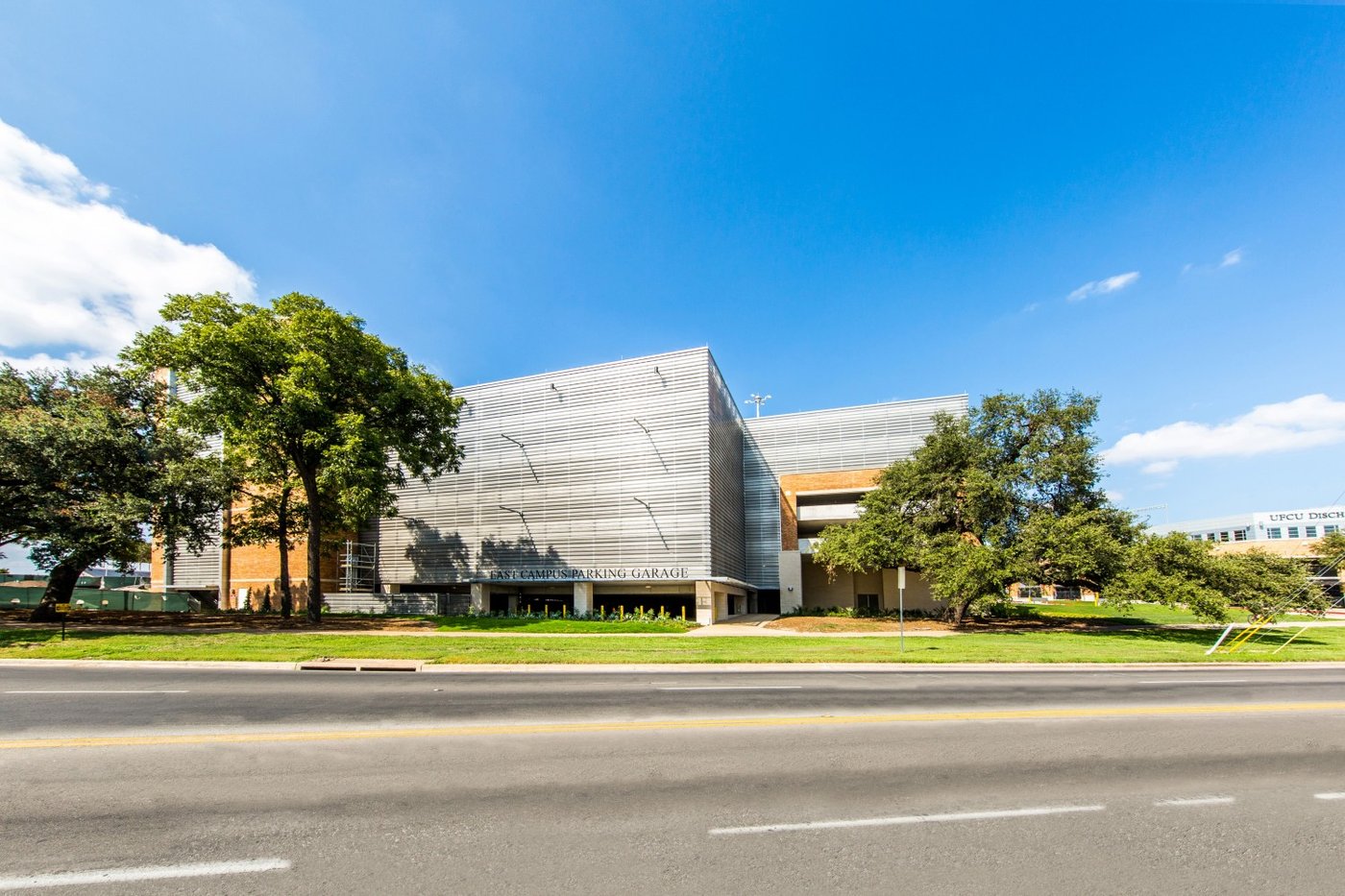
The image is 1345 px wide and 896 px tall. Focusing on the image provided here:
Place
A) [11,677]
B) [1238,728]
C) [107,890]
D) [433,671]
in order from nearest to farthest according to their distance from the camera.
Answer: [107,890]
[1238,728]
[11,677]
[433,671]

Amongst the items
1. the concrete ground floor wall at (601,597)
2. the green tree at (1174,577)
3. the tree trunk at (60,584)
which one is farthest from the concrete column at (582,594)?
the green tree at (1174,577)

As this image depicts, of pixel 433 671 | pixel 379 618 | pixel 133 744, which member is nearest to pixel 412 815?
pixel 133 744

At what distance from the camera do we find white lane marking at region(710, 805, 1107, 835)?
4953mm

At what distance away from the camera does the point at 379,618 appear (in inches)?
1205

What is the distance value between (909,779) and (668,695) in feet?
17.2

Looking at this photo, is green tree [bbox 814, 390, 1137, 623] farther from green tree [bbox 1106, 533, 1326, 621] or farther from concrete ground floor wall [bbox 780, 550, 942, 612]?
concrete ground floor wall [bbox 780, 550, 942, 612]

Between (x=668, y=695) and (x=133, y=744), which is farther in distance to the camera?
(x=668, y=695)

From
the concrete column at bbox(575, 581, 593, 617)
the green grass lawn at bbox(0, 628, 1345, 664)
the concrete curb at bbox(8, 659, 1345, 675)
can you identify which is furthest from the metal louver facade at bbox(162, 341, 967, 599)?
the concrete curb at bbox(8, 659, 1345, 675)

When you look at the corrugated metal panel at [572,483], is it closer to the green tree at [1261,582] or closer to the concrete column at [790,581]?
the concrete column at [790,581]

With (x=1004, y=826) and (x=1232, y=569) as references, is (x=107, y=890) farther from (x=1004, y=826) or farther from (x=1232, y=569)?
(x=1232, y=569)

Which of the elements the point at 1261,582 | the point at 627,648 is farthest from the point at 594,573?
the point at 1261,582

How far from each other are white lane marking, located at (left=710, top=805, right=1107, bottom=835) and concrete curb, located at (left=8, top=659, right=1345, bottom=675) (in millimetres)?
9307

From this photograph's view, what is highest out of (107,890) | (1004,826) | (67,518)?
(67,518)

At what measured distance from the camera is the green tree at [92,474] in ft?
79.9
